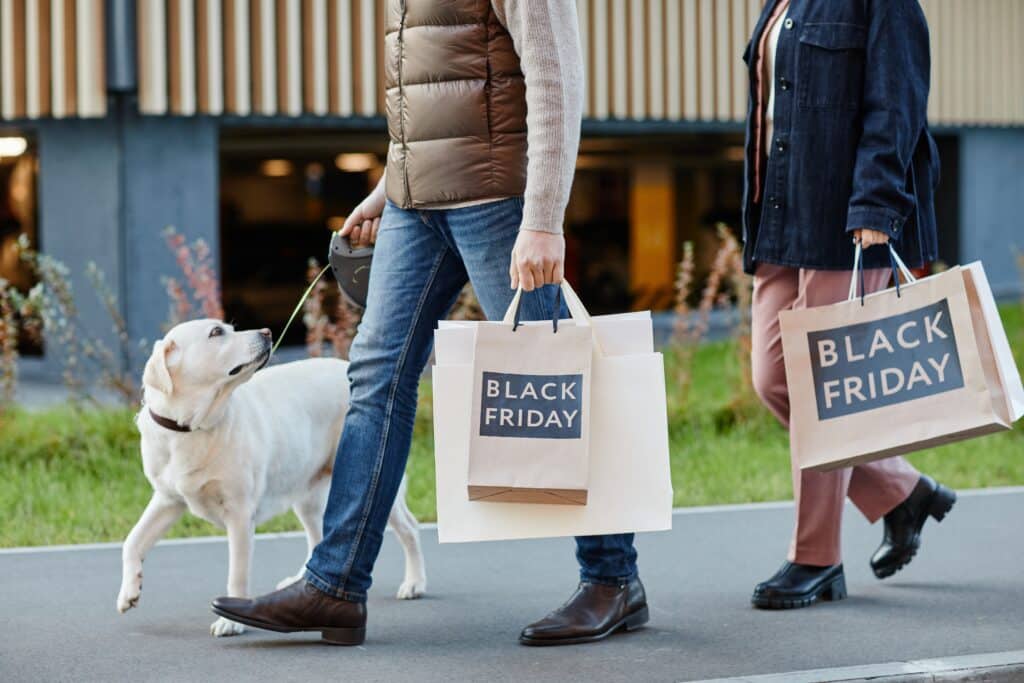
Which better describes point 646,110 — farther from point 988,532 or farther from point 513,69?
point 513,69

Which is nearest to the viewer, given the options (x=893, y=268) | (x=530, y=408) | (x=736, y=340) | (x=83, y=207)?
(x=530, y=408)

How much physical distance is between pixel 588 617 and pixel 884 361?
1.09m

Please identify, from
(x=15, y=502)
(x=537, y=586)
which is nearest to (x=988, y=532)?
(x=537, y=586)

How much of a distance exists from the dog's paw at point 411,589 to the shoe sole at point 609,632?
710mm

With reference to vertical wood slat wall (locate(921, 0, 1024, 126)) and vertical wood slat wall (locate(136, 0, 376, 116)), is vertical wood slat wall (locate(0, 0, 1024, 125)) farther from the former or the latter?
vertical wood slat wall (locate(921, 0, 1024, 126))

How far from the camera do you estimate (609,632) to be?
452cm

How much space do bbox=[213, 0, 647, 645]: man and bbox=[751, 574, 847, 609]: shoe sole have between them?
1.73ft

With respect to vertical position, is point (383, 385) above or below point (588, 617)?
above

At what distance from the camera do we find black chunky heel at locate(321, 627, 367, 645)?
14.5ft

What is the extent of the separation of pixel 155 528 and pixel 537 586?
130 centimetres

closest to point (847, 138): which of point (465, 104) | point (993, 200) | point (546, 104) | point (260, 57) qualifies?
point (546, 104)

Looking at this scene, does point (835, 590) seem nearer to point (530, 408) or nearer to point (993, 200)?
point (530, 408)

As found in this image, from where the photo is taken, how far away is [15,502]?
22.5ft

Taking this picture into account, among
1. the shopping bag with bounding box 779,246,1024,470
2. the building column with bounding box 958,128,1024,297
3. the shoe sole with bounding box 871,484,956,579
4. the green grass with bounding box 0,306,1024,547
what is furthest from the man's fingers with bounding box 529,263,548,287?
the building column with bounding box 958,128,1024,297
